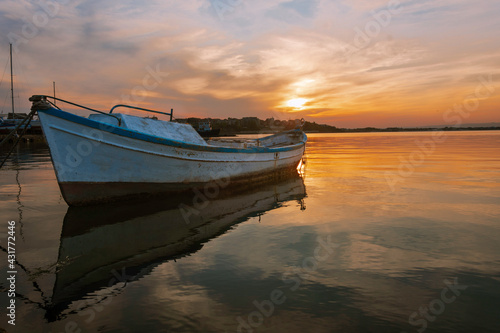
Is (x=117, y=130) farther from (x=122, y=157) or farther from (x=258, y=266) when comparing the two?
(x=258, y=266)

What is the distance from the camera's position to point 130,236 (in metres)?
6.76

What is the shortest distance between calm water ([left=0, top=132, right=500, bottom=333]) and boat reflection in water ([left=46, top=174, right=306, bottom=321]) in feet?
0.09

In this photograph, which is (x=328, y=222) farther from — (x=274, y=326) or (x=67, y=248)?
(x=67, y=248)

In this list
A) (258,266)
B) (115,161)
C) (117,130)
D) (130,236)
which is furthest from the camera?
(115,161)

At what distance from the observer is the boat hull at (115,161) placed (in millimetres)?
8016

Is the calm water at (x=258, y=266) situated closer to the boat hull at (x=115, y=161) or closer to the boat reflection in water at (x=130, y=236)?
the boat reflection in water at (x=130, y=236)

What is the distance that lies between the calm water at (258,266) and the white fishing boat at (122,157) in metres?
0.63

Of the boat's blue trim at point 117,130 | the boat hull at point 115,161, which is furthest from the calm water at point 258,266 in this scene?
the boat's blue trim at point 117,130

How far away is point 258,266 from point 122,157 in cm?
550

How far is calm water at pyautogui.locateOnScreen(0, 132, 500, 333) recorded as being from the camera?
11.9 ft

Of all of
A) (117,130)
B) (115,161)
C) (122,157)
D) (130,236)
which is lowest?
(130,236)

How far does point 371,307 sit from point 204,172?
7.70 meters

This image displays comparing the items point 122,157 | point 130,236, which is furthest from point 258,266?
point 122,157

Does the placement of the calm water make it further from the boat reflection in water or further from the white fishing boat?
the white fishing boat
